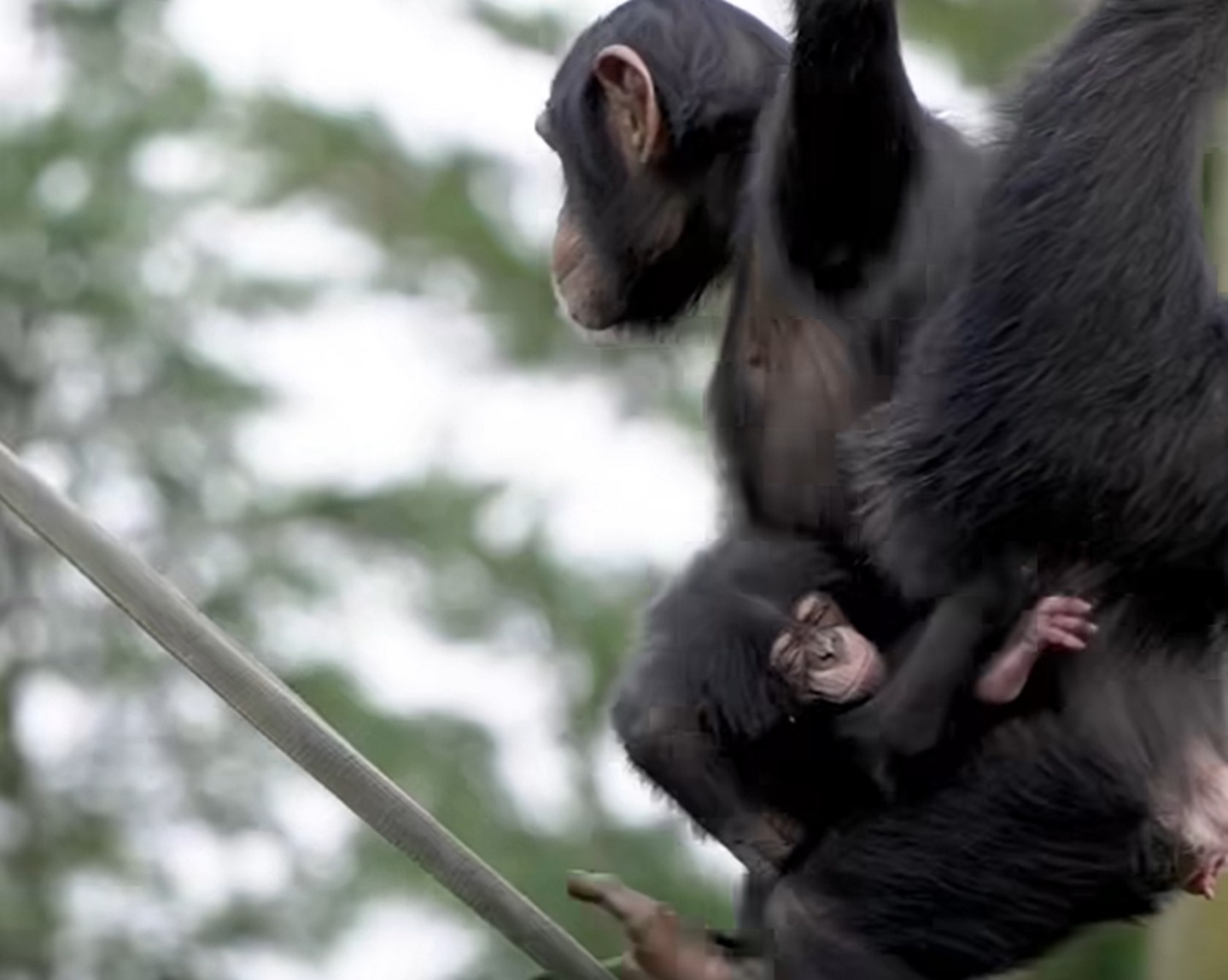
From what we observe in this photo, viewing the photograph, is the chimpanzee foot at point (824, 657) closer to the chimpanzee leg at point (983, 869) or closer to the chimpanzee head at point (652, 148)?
the chimpanzee leg at point (983, 869)

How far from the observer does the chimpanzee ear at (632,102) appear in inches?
150

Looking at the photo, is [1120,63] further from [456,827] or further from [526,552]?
[526,552]

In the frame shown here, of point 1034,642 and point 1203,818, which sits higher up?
point 1034,642

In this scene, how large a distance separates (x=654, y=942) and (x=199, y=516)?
7.72 m

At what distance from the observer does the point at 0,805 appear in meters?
11.4

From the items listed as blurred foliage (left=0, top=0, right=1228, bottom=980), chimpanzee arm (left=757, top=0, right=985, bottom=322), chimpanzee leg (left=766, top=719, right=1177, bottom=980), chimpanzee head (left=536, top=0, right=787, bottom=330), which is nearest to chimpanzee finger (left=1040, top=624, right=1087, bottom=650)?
chimpanzee leg (left=766, top=719, right=1177, bottom=980)

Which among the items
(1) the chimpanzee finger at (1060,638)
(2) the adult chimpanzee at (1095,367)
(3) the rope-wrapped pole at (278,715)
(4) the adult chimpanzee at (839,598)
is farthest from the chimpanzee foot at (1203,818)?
(3) the rope-wrapped pole at (278,715)

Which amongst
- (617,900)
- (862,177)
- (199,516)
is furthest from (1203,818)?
(199,516)

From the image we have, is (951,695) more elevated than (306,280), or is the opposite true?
(951,695)

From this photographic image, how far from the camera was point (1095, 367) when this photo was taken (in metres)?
3.05

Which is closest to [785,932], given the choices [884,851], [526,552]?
[884,851]

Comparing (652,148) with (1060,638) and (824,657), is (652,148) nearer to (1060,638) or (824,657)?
(824,657)

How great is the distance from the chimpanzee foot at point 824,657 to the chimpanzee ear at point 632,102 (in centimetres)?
70

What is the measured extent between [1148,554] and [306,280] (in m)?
9.09
